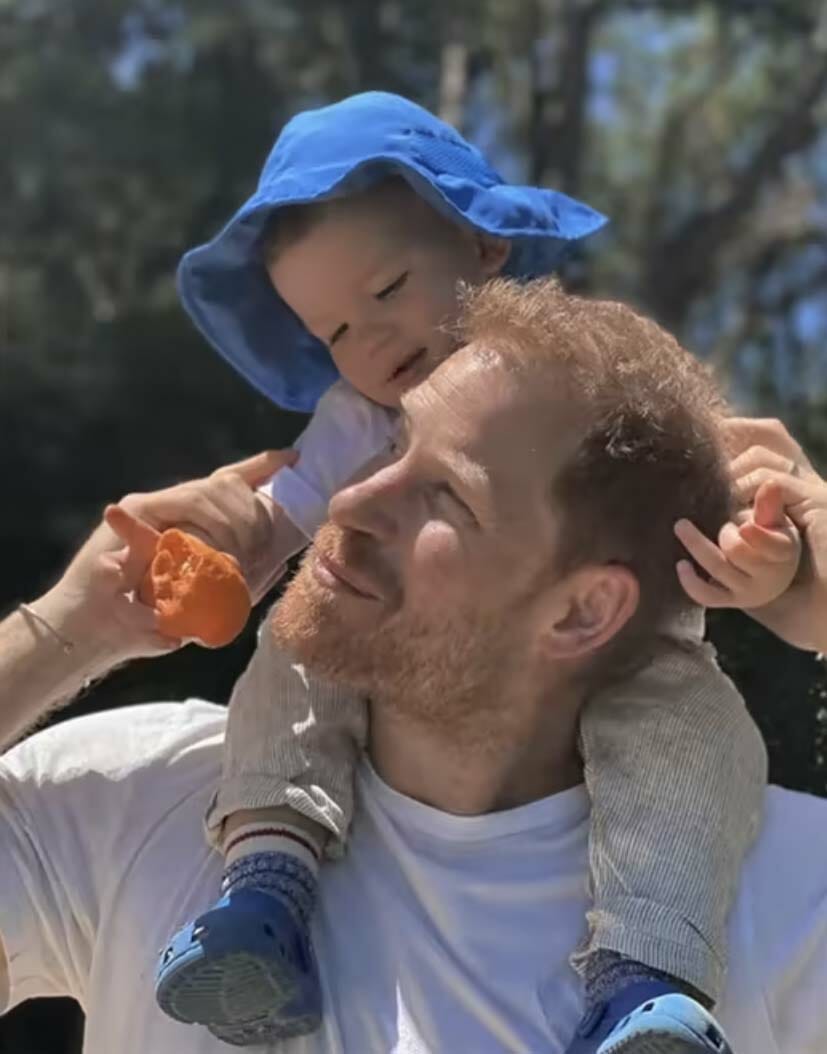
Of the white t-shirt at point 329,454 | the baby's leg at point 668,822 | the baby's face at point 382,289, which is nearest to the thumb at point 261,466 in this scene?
the white t-shirt at point 329,454

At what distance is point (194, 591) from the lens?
156 cm

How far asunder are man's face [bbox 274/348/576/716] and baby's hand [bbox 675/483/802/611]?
0.15m

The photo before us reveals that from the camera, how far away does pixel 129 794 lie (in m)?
1.64

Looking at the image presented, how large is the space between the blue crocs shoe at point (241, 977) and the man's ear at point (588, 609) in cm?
41

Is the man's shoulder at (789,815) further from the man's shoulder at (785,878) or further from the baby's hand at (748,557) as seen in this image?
the baby's hand at (748,557)

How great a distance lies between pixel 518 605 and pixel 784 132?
30.6 ft

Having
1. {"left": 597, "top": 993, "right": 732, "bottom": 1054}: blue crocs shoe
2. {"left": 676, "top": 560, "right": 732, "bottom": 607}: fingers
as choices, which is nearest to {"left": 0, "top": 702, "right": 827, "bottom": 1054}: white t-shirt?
{"left": 597, "top": 993, "right": 732, "bottom": 1054}: blue crocs shoe

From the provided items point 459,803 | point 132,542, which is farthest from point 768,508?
point 132,542

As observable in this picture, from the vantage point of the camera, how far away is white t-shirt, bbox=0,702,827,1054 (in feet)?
4.69

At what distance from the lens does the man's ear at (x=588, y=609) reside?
1.55 metres

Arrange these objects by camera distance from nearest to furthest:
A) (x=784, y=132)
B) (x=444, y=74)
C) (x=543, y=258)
Answer: (x=543, y=258)
(x=444, y=74)
(x=784, y=132)

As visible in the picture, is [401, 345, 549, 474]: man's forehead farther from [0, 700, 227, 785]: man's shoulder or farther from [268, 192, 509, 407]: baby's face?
[0, 700, 227, 785]: man's shoulder

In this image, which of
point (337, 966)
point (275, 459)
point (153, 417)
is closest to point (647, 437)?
point (275, 459)

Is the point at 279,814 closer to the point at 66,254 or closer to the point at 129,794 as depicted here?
the point at 129,794
